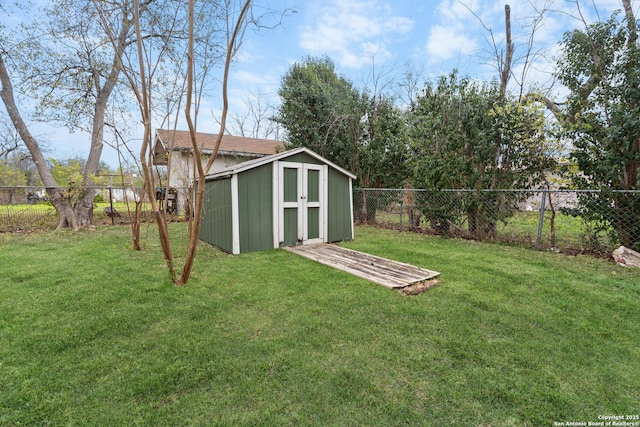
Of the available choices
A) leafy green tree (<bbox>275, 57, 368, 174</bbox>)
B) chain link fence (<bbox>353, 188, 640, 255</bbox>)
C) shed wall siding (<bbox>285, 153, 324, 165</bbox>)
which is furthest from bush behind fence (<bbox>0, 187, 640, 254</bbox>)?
shed wall siding (<bbox>285, 153, 324, 165</bbox>)

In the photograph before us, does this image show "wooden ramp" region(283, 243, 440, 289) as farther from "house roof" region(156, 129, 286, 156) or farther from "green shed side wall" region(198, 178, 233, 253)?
"house roof" region(156, 129, 286, 156)

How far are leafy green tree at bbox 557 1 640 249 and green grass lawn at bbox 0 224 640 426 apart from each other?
3.92ft

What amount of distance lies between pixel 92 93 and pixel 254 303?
8401mm

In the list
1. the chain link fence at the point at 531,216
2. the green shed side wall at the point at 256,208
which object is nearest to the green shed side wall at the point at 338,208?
the green shed side wall at the point at 256,208

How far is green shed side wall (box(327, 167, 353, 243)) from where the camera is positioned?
231 inches

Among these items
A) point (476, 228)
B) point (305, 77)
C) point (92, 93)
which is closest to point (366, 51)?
point (305, 77)

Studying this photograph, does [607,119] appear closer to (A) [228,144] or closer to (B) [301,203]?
(B) [301,203]

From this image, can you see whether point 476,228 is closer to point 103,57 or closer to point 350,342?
point 350,342

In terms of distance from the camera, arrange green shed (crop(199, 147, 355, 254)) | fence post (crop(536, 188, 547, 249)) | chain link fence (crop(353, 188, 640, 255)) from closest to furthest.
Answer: chain link fence (crop(353, 188, 640, 255))
green shed (crop(199, 147, 355, 254))
fence post (crop(536, 188, 547, 249))

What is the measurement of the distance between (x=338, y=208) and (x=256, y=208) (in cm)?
190

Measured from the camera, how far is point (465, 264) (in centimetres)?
402

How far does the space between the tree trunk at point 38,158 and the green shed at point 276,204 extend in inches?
175

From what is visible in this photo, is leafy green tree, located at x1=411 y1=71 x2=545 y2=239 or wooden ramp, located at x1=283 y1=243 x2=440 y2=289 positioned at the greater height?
leafy green tree, located at x1=411 y1=71 x2=545 y2=239

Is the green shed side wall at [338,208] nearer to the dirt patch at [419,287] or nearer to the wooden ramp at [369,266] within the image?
the wooden ramp at [369,266]
